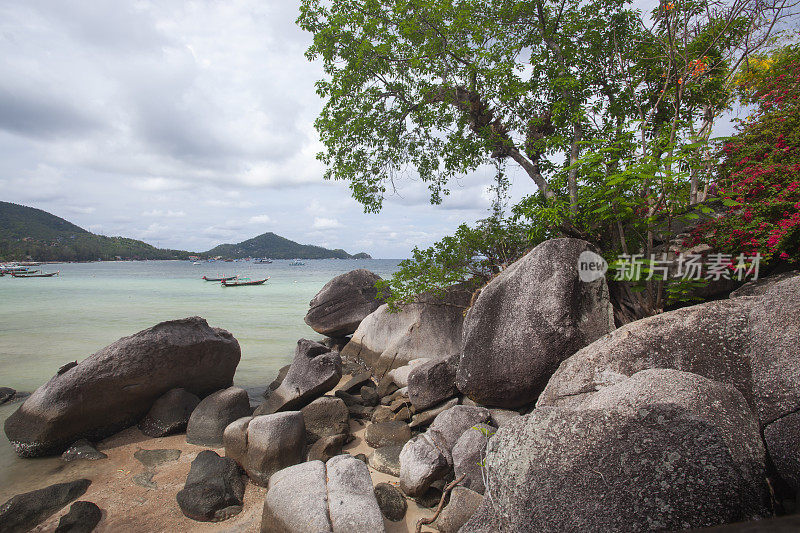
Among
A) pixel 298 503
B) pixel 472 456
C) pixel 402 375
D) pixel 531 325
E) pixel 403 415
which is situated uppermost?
pixel 531 325

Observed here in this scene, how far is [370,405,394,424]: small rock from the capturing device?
6.95 m

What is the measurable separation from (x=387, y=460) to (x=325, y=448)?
991 millimetres

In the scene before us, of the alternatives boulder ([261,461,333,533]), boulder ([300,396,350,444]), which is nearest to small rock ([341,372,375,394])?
boulder ([300,396,350,444])

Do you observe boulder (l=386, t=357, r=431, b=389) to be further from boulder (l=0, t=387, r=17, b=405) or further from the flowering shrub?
boulder (l=0, t=387, r=17, b=405)

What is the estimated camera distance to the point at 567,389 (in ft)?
14.0

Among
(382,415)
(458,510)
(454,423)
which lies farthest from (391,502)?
(382,415)

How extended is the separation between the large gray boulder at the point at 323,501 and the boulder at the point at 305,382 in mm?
2571

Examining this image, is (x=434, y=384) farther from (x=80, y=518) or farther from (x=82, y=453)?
(x=82, y=453)

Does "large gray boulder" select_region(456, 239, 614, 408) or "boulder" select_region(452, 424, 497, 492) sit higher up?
"large gray boulder" select_region(456, 239, 614, 408)

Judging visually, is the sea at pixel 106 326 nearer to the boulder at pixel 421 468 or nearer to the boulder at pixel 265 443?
the boulder at pixel 265 443

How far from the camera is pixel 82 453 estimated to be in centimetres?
616

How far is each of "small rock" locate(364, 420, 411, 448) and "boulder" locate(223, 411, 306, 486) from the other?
3.77 ft

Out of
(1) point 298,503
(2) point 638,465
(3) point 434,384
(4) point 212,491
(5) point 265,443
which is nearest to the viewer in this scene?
(2) point 638,465

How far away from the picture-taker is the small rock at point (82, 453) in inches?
240
